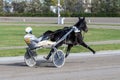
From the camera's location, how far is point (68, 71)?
12492mm

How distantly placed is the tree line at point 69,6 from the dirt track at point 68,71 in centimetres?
6384

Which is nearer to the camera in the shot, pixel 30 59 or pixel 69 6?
pixel 30 59

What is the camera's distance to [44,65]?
46.8 ft

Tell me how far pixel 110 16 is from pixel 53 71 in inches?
2610

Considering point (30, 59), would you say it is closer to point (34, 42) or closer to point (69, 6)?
point (34, 42)

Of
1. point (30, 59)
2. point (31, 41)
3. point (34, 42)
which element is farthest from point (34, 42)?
point (30, 59)

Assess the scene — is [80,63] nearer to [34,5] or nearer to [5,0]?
[34,5]

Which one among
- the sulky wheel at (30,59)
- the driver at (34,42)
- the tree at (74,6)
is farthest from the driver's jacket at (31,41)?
the tree at (74,6)

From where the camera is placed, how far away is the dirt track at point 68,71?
36.9ft

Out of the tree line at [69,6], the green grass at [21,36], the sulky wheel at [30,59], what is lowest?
the tree line at [69,6]

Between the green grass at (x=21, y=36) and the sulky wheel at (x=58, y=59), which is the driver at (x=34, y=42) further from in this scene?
the green grass at (x=21, y=36)

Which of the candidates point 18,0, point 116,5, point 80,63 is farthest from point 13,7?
point 80,63

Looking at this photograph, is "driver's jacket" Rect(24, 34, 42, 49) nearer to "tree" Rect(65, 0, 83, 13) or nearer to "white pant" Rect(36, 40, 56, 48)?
"white pant" Rect(36, 40, 56, 48)

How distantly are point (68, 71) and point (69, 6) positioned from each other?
7857 cm
